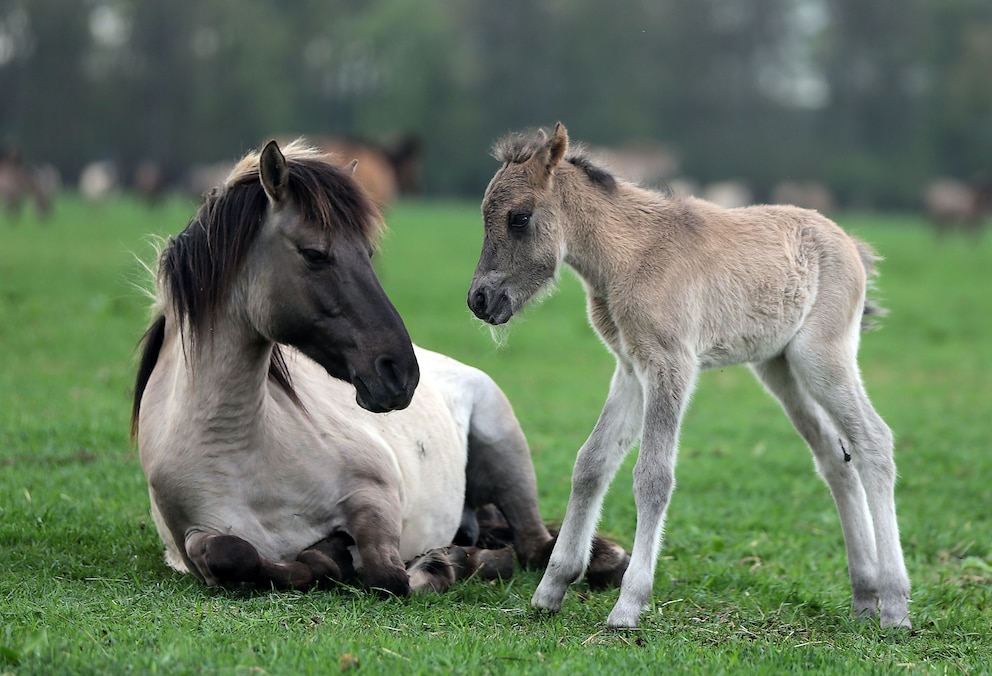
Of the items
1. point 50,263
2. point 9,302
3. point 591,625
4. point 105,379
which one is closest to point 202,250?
point 591,625

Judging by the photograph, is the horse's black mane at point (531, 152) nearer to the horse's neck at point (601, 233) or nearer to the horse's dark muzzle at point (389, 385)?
the horse's neck at point (601, 233)

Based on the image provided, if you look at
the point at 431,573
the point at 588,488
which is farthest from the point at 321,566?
the point at 588,488

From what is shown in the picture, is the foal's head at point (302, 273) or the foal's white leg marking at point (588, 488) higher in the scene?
the foal's head at point (302, 273)

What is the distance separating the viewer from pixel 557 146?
449cm

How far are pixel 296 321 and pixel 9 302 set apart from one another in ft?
32.3

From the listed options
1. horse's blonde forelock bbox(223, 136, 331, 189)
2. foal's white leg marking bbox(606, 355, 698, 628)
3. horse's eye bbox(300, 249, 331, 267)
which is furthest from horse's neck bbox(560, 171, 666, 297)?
horse's blonde forelock bbox(223, 136, 331, 189)

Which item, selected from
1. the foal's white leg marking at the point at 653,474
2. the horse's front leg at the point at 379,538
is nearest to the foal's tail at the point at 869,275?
the foal's white leg marking at the point at 653,474

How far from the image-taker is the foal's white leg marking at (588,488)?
14.8 ft

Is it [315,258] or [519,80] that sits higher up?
[315,258]

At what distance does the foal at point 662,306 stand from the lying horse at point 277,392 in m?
0.53

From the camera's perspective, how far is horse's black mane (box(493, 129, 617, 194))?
458cm

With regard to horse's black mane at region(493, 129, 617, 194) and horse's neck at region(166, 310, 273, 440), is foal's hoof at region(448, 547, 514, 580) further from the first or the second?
horse's black mane at region(493, 129, 617, 194)

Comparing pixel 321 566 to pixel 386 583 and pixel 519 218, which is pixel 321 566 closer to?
pixel 386 583

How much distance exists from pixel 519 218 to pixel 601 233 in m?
0.35
